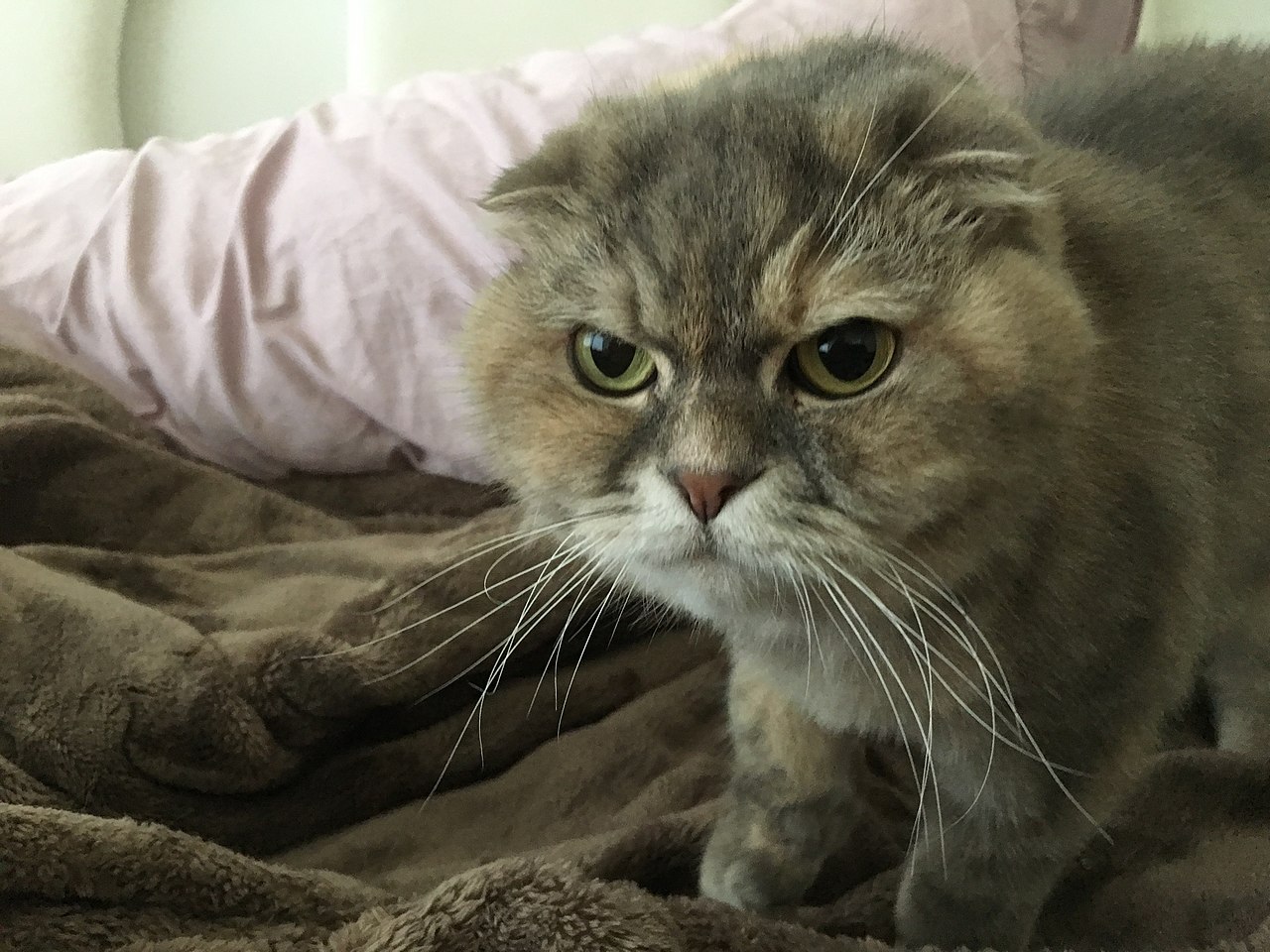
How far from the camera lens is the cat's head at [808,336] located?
1.90ft

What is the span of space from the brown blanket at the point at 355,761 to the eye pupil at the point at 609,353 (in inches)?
7.3

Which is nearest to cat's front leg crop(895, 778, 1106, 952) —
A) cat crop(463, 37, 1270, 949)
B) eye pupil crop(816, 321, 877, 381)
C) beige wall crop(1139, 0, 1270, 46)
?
cat crop(463, 37, 1270, 949)

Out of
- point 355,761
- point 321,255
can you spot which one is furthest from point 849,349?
point 321,255

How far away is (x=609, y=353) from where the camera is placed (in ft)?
2.16

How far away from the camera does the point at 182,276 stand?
1261 millimetres

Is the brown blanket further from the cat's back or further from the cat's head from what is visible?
the cat's back

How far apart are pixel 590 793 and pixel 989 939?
39cm

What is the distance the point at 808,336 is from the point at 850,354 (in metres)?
0.03

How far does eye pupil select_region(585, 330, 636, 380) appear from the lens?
65cm

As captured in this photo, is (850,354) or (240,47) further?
(240,47)

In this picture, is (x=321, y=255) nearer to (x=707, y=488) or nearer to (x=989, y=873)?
(x=707, y=488)

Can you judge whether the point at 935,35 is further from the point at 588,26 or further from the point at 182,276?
the point at 182,276

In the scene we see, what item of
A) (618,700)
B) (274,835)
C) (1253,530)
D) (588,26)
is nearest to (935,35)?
(588,26)

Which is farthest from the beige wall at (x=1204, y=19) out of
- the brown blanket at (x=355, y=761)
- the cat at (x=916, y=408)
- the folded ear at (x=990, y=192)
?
the brown blanket at (x=355, y=761)
